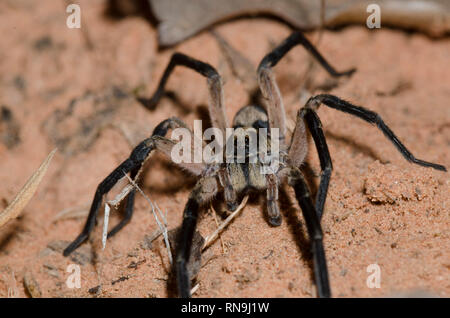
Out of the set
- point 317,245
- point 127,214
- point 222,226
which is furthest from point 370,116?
point 127,214

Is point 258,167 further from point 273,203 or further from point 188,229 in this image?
Result: point 188,229

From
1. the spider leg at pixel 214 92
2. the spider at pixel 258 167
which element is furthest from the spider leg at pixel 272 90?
the spider leg at pixel 214 92

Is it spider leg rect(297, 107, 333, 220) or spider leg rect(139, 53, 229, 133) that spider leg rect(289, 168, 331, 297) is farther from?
spider leg rect(139, 53, 229, 133)

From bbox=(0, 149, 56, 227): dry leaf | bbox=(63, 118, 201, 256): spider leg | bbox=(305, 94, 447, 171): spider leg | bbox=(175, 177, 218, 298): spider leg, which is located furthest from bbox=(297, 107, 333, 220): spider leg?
bbox=(0, 149, 56, 227): dry leaf

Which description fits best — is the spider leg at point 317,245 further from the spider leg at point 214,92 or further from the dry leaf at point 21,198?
the dry leaf at point 21,198

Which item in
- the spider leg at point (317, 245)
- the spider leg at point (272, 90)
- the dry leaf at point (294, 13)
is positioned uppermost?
the dry leaf at point (294, 13)

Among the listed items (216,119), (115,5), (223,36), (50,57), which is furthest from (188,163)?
(115,5)
